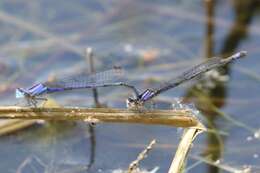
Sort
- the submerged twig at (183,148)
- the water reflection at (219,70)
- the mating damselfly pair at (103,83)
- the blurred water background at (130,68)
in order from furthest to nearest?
1. the water reflection at (219,70)
2. the blurred water background at (130,68)
3. the mating damselfly pair at (103,83)
4. the submerged twig at (183,148)

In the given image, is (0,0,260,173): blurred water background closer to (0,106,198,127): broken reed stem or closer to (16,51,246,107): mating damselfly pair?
(16,51,246,107): mating damselfly pair

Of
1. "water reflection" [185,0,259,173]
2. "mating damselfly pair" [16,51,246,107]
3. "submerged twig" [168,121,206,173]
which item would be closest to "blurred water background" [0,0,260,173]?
"water reflection" [185,0,259,173]

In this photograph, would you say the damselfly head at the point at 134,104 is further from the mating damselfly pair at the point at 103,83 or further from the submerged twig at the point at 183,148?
the submerged twig at the point at 183,148

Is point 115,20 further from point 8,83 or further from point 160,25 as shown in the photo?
point 8,83

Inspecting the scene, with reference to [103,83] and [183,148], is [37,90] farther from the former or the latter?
[183,148]

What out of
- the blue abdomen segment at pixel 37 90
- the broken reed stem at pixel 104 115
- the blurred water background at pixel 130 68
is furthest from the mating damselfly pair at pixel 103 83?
the blurred water background at pixel 130 68

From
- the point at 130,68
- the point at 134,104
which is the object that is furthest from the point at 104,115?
the point at 130,68

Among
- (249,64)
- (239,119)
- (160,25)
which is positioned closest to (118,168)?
(239,119)
